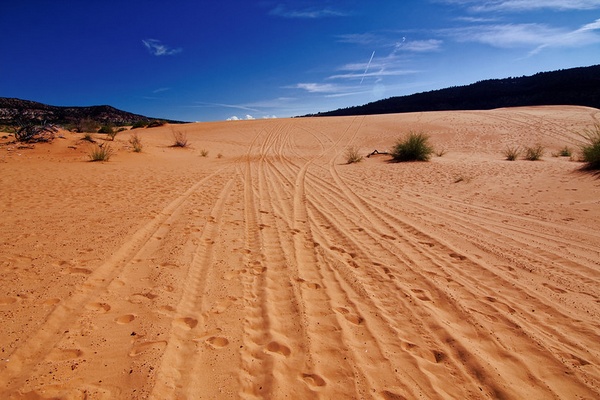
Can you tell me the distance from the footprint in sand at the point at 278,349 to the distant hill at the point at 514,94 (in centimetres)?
6525

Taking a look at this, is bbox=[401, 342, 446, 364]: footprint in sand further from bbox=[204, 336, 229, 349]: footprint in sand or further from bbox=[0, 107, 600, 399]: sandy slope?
bbox=[204, 336, 229, 349]: footprint in sand

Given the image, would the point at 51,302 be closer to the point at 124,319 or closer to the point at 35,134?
the point at 124,319

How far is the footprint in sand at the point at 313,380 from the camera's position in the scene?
202cm

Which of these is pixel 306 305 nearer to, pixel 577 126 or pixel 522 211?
pixel 522 211

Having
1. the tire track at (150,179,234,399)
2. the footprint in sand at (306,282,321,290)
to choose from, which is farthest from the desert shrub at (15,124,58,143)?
the footprint in sand at (306,282,321,290)

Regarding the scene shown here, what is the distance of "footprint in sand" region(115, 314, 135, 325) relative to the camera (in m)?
2.59

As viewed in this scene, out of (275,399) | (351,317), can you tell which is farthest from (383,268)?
(275,399)

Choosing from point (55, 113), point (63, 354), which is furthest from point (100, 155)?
point (55, 113)

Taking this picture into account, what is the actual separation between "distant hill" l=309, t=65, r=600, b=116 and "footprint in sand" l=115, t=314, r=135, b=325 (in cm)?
6593

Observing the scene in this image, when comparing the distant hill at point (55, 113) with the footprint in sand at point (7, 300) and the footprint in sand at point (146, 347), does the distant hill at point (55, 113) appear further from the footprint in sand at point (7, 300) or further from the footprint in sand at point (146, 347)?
the footprint in sand at point (146, 347)

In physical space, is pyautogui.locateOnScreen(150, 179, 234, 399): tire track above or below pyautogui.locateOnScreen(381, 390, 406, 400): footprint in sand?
above

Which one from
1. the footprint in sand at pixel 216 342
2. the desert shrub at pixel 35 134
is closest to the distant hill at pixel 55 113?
the desert shrub at pixel 35 134

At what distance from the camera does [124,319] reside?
263cm

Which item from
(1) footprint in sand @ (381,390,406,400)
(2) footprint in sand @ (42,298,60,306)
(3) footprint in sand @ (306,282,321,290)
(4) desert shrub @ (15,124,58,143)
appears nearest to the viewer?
(1) footprint in sand @ (381,390,406,400)
